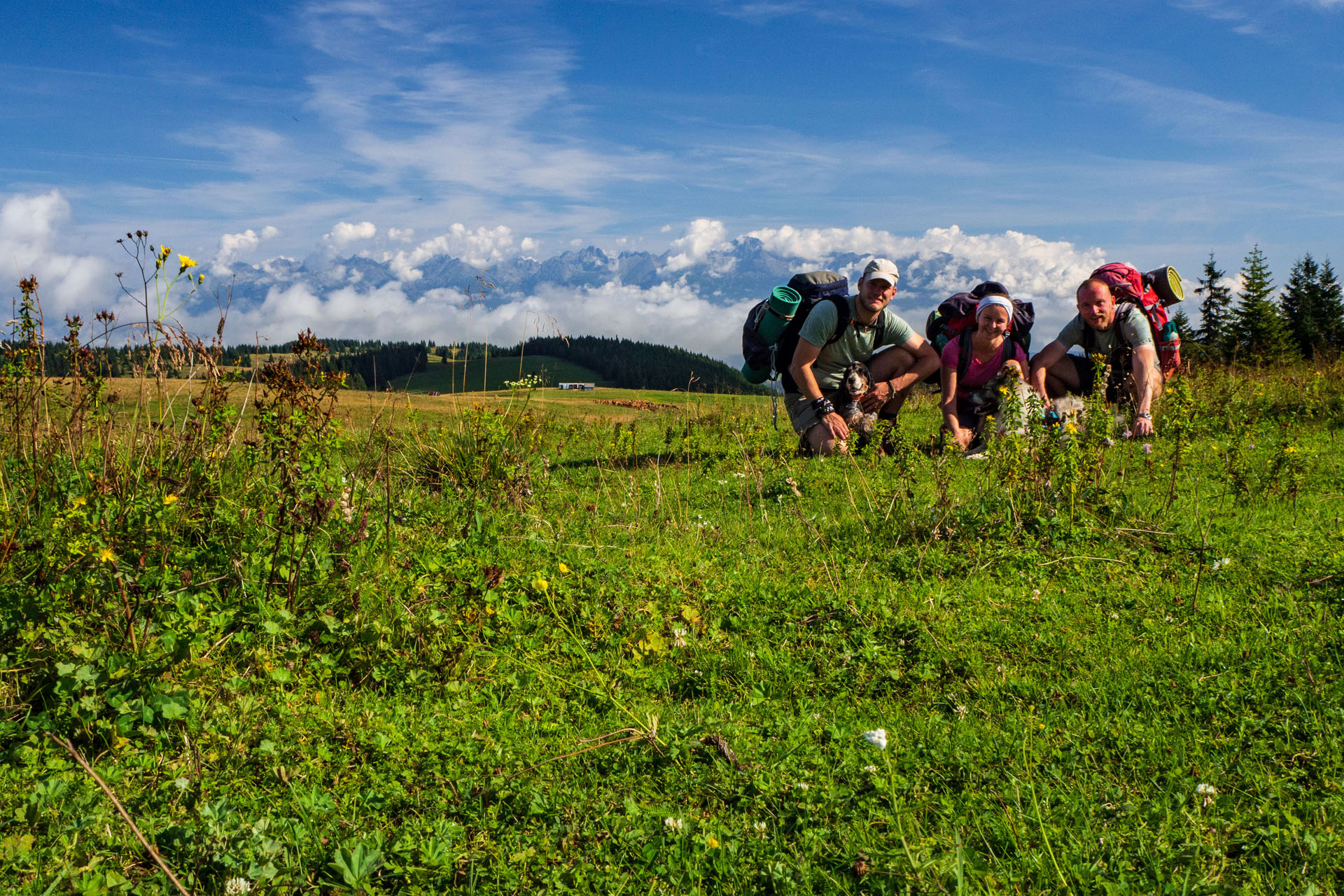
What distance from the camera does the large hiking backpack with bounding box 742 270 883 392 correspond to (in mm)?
9281

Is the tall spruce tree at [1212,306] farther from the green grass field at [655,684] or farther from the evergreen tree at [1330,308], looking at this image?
the green grass field at [655,684]

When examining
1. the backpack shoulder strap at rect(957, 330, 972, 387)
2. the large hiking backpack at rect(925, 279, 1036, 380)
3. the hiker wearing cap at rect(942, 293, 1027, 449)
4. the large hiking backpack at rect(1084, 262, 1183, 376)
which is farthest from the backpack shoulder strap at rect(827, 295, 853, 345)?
the large hiking backpack at rect(1084, 262, 1183, 376)

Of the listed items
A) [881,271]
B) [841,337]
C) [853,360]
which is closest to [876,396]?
[853,360]

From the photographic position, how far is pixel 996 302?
8523 millimetres

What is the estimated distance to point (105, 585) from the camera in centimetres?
382

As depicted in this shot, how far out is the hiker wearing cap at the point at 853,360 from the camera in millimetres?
9172

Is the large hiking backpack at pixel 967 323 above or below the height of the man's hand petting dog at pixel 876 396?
above

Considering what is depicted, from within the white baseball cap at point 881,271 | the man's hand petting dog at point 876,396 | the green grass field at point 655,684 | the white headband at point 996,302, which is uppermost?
the white baseball cap at point 881,271

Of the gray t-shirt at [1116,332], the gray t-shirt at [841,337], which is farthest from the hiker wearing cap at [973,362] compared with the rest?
the gray t-shirt at [841,337]

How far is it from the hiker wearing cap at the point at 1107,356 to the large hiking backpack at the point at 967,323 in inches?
14.7

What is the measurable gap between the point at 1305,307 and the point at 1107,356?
55.7 m

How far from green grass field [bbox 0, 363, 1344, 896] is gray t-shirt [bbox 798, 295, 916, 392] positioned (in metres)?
3.40

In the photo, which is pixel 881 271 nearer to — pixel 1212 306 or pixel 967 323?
pixel 967 323

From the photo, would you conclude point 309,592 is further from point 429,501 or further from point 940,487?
point 940,487
